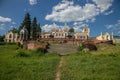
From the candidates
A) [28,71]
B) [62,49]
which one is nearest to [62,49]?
[62,49]

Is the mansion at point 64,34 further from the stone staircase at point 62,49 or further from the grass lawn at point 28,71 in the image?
the grass lawn at point 28,71

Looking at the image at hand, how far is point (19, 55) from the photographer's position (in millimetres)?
15844

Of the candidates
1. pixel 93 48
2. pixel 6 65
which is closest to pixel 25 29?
pixel 93 48

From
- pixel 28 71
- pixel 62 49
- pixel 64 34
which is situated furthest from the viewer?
pixel 64 34

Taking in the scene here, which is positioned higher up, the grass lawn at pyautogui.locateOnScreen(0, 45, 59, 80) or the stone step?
the stone step

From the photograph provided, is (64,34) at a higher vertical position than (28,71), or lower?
higher

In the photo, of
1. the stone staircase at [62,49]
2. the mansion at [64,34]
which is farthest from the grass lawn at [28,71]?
the mansion at [64,34]

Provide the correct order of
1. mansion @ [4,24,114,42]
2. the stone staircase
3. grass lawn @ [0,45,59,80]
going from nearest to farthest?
Answer: 1. grass lawn @ [0,45,59,80]
2. the stone staircase
3. mansion @ [4,24,114,42]

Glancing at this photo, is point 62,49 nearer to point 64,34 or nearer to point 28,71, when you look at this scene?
point 28,71

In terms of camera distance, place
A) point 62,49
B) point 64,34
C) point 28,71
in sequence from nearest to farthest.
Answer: point 28,71, point 62,49, point 64,34

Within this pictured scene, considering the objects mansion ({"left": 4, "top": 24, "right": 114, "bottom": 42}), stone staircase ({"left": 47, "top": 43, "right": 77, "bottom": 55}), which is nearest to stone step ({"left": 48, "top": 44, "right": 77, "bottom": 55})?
stone staircase ({"left": 47, "top": 43, "right": 77, "bottom": 55})

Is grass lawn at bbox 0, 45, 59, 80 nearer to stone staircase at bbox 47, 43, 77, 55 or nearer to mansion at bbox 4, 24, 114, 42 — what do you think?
stone staircase at bbox 47, 43, 77, 55

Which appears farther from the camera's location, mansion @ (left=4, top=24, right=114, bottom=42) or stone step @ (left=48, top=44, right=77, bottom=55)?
mansion @ (left=4, top=24, right=114, bottom=42)

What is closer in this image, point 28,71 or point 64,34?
point 28,71
